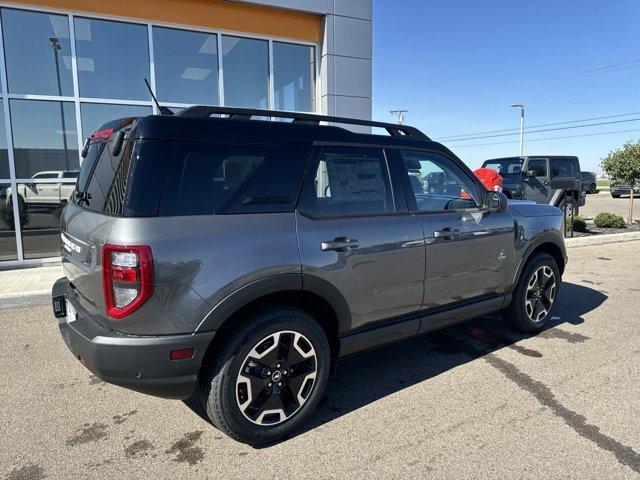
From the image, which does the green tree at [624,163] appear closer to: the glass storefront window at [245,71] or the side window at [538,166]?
the side window at [538,166]

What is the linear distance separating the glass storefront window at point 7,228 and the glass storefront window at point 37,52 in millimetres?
1654

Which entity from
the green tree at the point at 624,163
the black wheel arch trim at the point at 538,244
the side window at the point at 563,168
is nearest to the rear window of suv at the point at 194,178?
the black wheel arch trim at the point at 538,244

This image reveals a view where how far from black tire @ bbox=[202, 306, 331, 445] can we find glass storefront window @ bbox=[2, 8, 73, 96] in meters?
6.93

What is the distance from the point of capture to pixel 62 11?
7.24 m

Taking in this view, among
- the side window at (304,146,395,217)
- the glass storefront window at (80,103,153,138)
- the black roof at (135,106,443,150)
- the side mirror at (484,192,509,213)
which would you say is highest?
the glass storefront window at (80,103,153,138)

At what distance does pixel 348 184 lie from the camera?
3098 mm

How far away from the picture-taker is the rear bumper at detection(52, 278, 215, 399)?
2346 millimetres

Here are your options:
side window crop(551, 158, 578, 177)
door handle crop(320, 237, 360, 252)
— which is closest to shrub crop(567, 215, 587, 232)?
side window crop(551, 158, 578, 177)

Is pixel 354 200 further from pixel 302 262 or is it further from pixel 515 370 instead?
pixel 515 370

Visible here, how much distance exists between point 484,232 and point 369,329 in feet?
4.53

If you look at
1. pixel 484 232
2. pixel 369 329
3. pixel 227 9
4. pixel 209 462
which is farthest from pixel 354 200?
pixel 227 9

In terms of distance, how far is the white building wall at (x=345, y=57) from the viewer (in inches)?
347

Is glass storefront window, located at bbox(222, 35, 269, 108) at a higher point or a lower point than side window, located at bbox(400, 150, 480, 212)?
higher

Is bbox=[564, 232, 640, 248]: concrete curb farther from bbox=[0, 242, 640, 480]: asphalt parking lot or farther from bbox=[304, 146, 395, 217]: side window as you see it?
bbox=[304, 146, 395, 217]: side window
